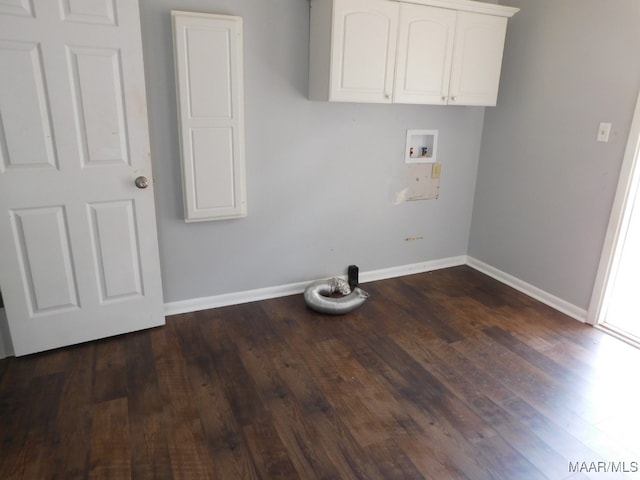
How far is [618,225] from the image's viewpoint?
8.90ft

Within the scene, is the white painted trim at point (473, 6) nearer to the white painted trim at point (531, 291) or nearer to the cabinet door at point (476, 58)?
the cabinet door at point (476, 58)

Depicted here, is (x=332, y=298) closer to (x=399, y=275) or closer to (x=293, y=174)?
(x=399, y=275)

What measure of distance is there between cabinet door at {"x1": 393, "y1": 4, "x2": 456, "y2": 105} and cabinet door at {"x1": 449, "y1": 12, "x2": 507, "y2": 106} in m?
0.08

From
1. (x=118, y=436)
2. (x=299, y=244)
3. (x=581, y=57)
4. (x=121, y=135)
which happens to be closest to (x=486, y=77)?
(x=581, y=57)

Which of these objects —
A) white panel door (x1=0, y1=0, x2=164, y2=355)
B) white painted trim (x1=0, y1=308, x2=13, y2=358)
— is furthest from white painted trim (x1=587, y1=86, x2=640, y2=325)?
white painted trim (x1=0, y1=308, x2=13, y2=358)

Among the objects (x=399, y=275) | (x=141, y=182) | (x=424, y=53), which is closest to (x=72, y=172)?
(x=141, y=182)

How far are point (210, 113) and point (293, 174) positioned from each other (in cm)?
70

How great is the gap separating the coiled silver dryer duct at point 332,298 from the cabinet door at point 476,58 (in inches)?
58.9

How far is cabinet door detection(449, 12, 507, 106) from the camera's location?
116 inches

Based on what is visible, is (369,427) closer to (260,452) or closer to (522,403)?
(260,452)

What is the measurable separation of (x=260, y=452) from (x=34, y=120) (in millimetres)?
1903

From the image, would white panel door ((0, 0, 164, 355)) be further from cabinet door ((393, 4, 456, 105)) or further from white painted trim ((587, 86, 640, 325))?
white painted trim ((587, 86, 640, 325))

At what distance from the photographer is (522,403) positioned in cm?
217

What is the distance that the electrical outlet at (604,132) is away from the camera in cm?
270
